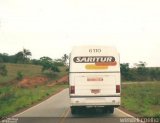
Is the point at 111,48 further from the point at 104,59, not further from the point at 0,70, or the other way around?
the point at 0,70

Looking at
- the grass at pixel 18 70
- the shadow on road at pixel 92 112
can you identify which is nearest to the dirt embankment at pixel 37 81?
the grass at pixel 18 70

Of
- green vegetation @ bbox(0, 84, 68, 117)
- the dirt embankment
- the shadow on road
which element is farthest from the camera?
the dirt embankment

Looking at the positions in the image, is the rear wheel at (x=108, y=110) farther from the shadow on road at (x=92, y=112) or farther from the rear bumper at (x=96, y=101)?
the rear bumper at (x=96, y=101)

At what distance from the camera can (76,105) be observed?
23.7m

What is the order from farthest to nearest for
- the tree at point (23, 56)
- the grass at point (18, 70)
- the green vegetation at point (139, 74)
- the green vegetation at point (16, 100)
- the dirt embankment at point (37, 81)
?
the tree at point (23, 56)
the green vegetation at point (139, 74)
the grass at point (18, 70)
the dirt embankment at point (37, 81)
the green vegetation at point (16, 100)

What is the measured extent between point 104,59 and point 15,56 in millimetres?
159807

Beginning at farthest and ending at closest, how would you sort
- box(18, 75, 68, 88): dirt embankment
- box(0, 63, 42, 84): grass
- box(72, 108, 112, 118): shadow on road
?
box(0, 63, 42, 84): grass
box(18, 75, 68, 88): dirt embankment
box(72, 108, 112, 118): shadow on road

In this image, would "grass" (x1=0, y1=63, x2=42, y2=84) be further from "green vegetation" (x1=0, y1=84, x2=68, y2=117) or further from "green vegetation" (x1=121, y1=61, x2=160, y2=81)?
"green vegetation" (x1=0, y1=84, x2=68, y2=117)

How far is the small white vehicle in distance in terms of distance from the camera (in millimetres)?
23656

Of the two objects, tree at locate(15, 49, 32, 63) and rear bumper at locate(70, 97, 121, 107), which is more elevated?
tree at locate(15, 49, 32, 63)

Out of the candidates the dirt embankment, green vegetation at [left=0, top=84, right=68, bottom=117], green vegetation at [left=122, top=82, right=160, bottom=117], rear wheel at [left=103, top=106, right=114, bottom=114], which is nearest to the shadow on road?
rear wheel at [left=103, top=106, right=114, bottom=114]

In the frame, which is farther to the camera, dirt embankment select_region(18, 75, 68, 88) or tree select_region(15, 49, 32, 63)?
tree select_region(15, 49, 32, 63)

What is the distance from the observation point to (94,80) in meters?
23.8

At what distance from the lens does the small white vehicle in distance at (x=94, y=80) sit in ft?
77.6
